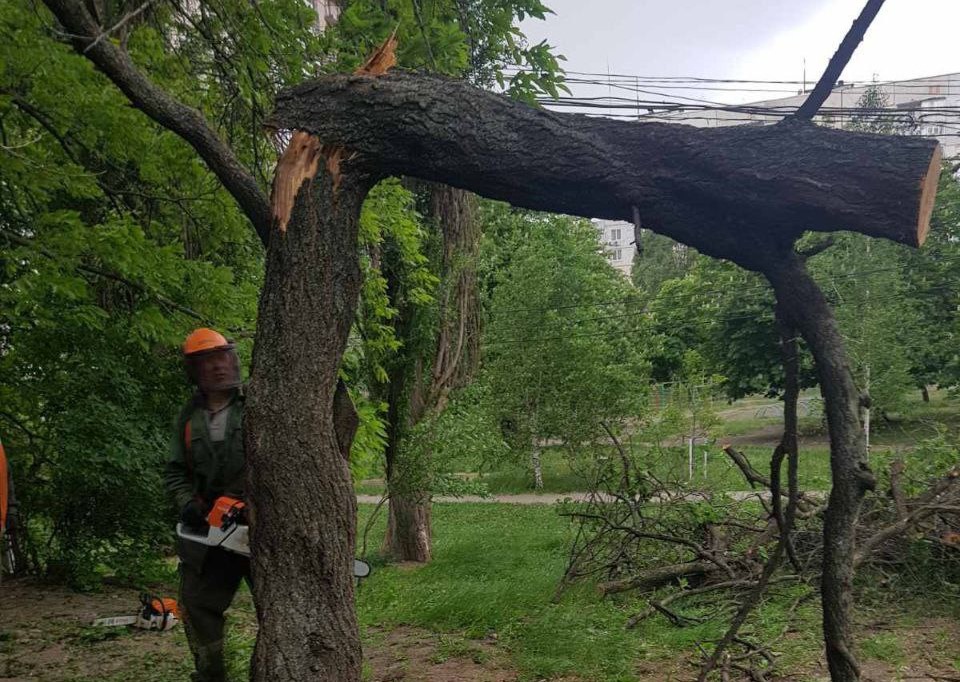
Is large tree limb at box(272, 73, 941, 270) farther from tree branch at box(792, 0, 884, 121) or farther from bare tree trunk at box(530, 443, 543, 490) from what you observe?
bare tree trunk at box(530, 443, 543, 490)

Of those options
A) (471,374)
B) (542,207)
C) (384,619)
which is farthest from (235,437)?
(471,374)

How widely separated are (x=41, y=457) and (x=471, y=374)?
19.6 feet

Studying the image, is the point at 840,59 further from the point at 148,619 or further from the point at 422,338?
the point at 422,338

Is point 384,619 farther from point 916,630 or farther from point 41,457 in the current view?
point 916,630

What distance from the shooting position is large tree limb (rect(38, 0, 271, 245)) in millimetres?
3412

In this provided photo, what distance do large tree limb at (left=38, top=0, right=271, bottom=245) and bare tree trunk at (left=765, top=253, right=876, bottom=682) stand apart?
7.01 feet

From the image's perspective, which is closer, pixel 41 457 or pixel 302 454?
pixel 302 454

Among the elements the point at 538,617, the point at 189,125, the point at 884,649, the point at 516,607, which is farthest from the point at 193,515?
the point at 884,649

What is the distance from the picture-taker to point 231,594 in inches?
150

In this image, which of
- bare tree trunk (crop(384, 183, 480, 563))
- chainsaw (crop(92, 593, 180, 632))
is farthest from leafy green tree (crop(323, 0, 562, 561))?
chainsaw (crop(92, 593, 180, 632))

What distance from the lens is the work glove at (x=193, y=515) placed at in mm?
3590

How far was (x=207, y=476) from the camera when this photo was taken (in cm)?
369

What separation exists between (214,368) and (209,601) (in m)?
1.11

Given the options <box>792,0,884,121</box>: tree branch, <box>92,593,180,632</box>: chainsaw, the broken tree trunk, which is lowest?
<box>92,593,180,632</box>: chainsaw
